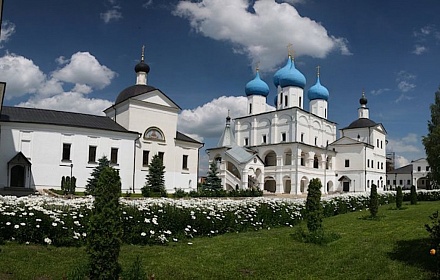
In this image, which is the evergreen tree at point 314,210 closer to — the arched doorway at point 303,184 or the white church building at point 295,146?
the white church building at point 295,146

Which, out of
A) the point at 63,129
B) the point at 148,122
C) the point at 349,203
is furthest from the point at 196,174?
the point at 349,203

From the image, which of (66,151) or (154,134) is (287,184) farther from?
(66,151)

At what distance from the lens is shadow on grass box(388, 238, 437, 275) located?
24.8 feet

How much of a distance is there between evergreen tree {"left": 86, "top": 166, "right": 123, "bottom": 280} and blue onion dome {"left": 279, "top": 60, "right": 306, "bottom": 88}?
48.0 meters

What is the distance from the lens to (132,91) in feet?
119

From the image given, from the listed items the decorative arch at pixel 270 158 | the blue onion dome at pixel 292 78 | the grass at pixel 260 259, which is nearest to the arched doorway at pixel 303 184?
the decorative arch at pixel 270 158

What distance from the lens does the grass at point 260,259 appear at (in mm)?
7438

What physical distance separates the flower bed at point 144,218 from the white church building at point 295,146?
98.6 ft

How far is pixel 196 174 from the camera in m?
36.8

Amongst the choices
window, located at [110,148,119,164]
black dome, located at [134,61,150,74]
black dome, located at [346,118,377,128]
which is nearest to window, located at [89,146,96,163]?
window, located at [110,148,119,164]

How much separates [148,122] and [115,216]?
2829 centimetres

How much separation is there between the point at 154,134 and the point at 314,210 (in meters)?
24.6

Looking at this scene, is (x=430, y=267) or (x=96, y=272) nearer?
(x=96, y=272)

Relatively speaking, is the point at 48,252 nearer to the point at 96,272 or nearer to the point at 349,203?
the point at 96,272
